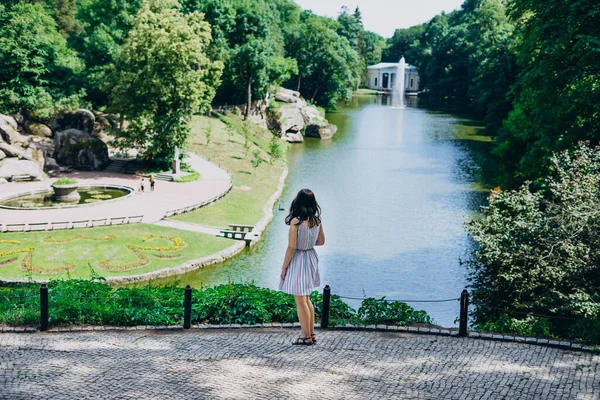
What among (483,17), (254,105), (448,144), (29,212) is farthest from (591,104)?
(483,17)

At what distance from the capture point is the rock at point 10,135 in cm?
4591

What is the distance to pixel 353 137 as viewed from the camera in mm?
73250

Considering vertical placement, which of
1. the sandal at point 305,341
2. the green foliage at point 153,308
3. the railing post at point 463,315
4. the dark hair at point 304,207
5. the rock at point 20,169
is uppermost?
the dark hair at point 304,207

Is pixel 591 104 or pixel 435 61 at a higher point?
pixel 435 61

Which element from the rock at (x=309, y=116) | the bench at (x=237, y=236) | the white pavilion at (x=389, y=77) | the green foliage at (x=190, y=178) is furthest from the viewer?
the white pavilion at (x=389, y=77)

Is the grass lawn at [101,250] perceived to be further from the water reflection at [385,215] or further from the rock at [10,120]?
the rock at [10,120]

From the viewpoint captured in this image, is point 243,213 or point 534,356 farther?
point 243,213

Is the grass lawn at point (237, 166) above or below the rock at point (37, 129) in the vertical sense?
below

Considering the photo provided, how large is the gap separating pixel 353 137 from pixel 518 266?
180ft

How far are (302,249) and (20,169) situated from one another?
3735cm

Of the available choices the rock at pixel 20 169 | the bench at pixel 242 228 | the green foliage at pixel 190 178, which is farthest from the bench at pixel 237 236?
the rock at pixel 20 169

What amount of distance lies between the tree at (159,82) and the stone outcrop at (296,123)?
24443mm

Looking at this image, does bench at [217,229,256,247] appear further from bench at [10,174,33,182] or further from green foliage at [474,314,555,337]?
green foliage at [474,314,555,337]

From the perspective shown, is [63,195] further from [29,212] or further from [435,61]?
[435,61]
